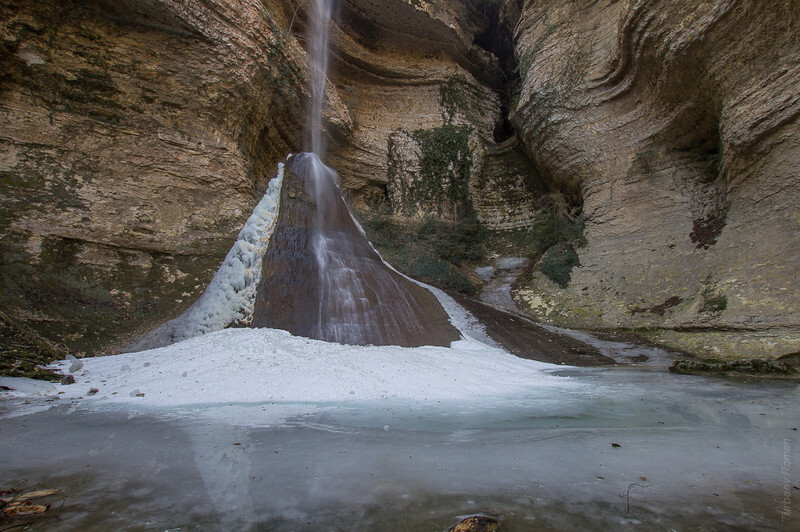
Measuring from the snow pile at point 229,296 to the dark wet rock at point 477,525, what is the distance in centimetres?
618

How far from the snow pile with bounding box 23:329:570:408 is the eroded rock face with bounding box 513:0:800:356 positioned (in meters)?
5.00

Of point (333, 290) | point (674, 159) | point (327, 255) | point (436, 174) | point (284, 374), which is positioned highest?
point (436, 174)

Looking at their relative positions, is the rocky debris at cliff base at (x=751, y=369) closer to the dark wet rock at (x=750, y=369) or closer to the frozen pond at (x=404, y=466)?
the dark wet rock at (x=750, y=369)

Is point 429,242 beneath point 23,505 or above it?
above

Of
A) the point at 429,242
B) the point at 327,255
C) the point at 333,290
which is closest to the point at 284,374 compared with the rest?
the point at 333,290

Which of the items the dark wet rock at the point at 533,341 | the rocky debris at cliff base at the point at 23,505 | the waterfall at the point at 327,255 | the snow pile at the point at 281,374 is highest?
the waterfall at the point at 327,255

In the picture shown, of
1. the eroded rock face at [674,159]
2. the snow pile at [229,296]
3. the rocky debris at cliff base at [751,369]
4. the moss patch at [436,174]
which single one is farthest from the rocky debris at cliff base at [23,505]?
the moss patch at [436,174]

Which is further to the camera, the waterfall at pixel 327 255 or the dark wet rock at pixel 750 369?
the waterfall at pixel 327 255

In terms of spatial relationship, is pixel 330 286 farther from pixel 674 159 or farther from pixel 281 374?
pixel 674 159

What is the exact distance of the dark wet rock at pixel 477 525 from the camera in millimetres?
1139

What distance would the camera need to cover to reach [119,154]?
27.7 ft

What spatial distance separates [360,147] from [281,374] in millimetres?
12153

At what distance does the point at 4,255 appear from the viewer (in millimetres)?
6531

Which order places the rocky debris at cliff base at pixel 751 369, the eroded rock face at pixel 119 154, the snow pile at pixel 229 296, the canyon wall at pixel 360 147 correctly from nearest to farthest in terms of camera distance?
the rocky debris at cliff base at pixel 751 369 → the snow pile at pixel 229 296 → the eroded rock face at pixel 119 154 → the canyon wall at pixel 360 147
